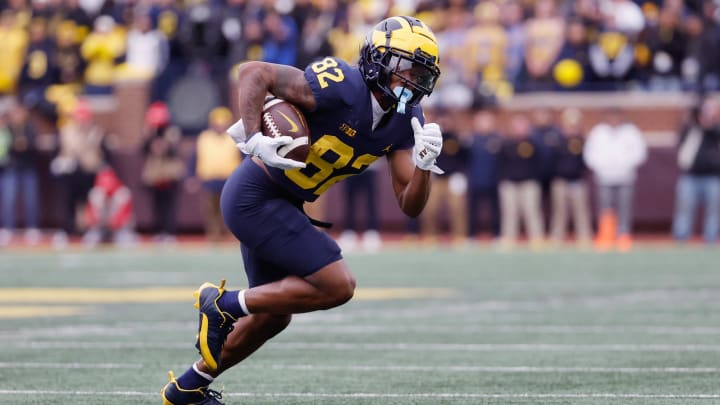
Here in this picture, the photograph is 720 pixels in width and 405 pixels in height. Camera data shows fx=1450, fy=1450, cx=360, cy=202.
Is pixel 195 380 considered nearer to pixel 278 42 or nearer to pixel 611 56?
pixel 278 42

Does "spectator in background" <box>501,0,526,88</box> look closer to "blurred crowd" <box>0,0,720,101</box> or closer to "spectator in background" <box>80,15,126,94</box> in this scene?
"blurred crowd" <box>0,0,720,101</box>

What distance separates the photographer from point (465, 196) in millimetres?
21750

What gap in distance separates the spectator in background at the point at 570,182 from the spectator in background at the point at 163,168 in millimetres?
5704

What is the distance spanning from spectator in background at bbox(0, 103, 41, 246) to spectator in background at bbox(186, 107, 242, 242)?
10.2ft

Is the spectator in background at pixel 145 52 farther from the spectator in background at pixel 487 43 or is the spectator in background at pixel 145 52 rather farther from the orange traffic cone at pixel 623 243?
the orange traffic cone at pixel 623 243

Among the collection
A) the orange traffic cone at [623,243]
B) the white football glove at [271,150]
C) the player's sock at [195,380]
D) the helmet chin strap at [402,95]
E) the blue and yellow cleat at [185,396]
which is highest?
the helmet chin strap at [402,95]

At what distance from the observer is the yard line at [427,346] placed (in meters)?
8.46

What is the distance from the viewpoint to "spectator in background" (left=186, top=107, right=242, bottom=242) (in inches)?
821

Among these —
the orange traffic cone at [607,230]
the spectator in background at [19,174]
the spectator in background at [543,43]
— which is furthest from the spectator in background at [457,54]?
the spectator in background at [19,174]

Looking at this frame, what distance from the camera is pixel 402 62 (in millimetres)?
6195

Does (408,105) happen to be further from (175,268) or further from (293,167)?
(175,268)

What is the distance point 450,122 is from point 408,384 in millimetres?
13971

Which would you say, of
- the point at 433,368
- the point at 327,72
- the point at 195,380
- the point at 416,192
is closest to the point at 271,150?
the point at 327,72

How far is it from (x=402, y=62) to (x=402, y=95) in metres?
0.14
